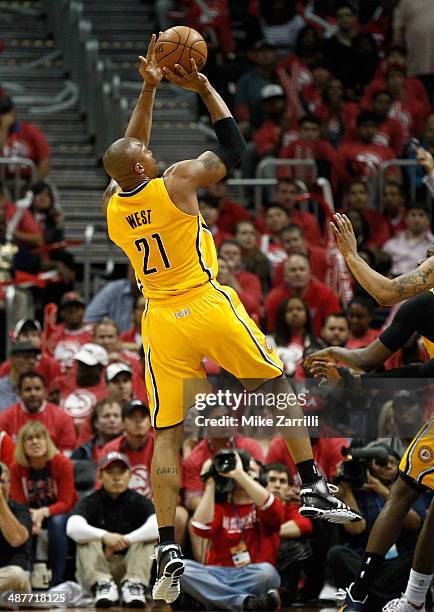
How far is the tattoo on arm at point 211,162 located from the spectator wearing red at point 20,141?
7.78 metres

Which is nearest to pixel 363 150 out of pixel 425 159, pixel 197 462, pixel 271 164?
pixel 271 164

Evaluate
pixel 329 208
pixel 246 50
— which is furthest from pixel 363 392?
pixel 246 50

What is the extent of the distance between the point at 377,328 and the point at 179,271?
5125 mm

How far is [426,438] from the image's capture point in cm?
888

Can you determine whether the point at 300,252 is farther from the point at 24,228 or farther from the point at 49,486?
the point at 49,486

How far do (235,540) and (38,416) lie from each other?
234 cm

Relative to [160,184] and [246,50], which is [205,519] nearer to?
[160,184]

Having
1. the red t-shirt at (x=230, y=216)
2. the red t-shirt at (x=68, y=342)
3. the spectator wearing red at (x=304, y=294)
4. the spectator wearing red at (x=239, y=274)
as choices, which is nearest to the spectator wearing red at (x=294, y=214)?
the red t-shirt at (x=230, y=216)

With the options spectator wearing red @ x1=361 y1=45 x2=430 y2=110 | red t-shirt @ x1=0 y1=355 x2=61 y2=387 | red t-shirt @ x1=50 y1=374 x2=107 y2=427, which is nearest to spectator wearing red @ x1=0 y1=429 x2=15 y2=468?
red t-shirt @ x1=50 y1=374 x2=107 y2=427

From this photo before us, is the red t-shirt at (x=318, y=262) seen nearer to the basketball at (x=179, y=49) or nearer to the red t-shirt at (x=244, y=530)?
the red t-shirt at (x=244, y=530)

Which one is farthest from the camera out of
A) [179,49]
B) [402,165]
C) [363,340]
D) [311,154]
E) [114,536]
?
[311,154]

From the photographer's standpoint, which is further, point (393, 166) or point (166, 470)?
point (393, 166)

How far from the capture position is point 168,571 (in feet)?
28.5

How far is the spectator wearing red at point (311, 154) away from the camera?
620 inches
